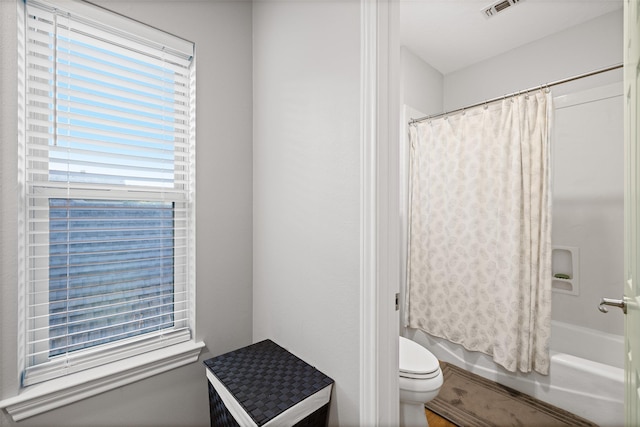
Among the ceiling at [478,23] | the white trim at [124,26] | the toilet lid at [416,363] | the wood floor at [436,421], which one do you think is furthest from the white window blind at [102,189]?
the ceiling at [478,23]

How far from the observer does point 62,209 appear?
1069mm

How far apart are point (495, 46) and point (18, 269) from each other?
3.23 m

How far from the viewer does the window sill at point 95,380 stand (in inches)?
37.1

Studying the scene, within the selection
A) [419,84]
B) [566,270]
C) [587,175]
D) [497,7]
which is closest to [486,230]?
[566,270]

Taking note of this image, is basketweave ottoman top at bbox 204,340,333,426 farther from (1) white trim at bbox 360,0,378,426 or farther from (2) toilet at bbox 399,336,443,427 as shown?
(2) toilet at bbox 399,336,443,427

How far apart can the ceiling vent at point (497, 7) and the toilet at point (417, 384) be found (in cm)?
222

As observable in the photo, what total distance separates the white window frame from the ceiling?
164 cm

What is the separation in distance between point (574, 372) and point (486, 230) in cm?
92

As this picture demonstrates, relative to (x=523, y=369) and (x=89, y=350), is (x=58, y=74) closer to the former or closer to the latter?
(x=89, y=350)

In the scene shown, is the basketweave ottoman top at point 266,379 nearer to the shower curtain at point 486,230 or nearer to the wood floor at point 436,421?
the wood floor at point 436,421

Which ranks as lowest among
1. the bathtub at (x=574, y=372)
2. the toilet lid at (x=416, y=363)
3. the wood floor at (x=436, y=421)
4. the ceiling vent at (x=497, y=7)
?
the wood floor at (x=436, y=421)

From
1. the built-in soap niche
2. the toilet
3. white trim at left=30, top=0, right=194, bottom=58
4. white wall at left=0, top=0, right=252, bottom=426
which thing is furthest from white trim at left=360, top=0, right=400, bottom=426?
the built-in soap niche

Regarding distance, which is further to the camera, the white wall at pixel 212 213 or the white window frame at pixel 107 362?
the white wall at pixel 212 213

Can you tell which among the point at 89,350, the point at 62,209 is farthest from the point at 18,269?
the point at 89,350
